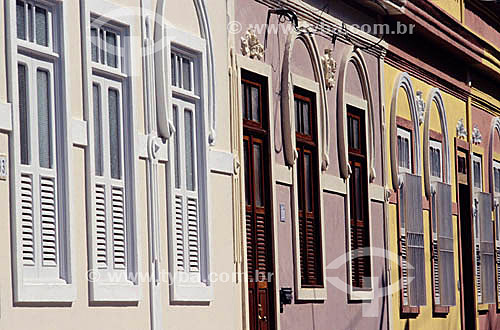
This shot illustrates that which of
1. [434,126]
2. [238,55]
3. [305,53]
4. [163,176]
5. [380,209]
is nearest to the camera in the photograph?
[163,176]

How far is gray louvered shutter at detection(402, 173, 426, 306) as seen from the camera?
1783 centimetres

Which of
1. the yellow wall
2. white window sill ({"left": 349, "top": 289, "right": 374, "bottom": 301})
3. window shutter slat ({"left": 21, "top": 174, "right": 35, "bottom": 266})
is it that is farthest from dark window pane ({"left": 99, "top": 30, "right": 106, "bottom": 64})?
the yellow wall

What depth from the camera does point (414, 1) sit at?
17422 mm

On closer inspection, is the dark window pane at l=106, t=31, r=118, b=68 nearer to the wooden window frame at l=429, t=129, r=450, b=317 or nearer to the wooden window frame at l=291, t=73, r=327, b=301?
the wooden window frame at l=291, t=73, r=327, b=301

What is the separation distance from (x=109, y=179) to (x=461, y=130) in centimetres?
1210

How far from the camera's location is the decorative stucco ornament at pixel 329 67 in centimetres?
1514

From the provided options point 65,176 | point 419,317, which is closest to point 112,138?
point 65,176

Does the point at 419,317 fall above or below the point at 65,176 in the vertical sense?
below

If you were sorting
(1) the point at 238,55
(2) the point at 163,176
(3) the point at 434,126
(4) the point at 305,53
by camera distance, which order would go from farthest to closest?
1. (3) the point at 434,126
2. (4) the point at 305,53
3. (1) the point at 238,55
4. (2) the point at 163,176

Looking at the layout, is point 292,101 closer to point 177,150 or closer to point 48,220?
point 177,150

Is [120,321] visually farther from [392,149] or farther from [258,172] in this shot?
[392,149]

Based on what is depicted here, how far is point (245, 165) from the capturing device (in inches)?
506

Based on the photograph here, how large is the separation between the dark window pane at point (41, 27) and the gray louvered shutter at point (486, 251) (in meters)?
13.9

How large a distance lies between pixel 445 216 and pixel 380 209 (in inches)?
120
